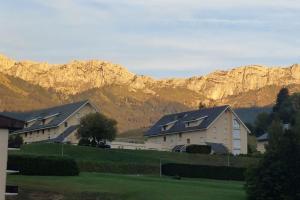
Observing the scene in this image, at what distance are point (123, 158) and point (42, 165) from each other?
24.5 meters

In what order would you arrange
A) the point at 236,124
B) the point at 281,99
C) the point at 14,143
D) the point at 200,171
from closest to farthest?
1. the point at 14,143
2. the point at 200,171
3. the point at 236,124
4. the point at 281,99

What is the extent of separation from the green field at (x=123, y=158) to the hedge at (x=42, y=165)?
10202mm

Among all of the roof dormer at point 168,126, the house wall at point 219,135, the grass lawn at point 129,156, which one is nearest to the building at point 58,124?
the roof dormer at point 168,126

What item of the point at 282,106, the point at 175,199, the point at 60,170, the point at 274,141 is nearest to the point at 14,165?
the point at 60,170

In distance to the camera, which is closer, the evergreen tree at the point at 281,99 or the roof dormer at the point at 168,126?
the roof dormer at the point at 168,126

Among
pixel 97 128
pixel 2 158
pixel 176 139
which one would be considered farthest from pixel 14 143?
pixel 176 139

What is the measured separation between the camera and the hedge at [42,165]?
48719mm

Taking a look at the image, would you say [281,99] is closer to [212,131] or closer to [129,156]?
[212,131]

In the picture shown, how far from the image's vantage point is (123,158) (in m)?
73.2

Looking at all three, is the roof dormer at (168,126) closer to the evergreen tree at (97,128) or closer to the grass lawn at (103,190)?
the evergreen tree at (97,128)

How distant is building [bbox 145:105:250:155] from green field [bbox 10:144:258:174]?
16828 millimetres

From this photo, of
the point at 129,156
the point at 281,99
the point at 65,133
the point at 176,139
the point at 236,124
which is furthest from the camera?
the point at 281,99

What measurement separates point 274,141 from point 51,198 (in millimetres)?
16689

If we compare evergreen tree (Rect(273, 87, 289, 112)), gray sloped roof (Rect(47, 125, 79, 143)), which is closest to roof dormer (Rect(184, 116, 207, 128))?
gray sloped roof (Rect(47, 125, 79, 143))
